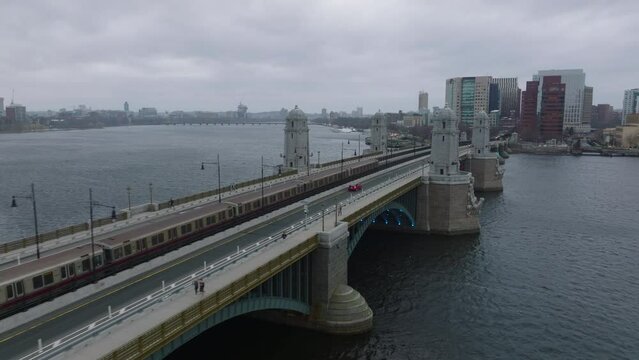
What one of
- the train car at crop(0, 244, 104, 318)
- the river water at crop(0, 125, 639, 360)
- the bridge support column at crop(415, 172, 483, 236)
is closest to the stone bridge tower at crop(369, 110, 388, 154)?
the river water at crop(0, 125, 639, 360)

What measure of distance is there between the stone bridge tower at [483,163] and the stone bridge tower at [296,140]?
5859 cm

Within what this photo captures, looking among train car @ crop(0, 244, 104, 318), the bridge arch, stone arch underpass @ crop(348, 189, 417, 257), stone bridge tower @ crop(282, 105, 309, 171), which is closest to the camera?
train car @ crop(0, 244, 104, 318)

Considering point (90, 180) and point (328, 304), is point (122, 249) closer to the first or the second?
point (328, 304)

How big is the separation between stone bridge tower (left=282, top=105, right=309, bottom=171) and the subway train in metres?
28.1

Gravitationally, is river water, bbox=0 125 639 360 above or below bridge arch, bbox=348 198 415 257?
below

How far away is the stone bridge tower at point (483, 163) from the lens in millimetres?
128750

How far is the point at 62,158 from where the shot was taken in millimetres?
182625

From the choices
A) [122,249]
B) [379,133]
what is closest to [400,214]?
[122,249]

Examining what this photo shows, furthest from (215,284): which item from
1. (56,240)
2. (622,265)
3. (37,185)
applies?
(37,185)

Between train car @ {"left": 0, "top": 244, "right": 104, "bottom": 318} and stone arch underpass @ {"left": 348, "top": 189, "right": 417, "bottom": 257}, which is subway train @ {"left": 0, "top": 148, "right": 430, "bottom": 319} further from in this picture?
stone arch underpass @ {"left": 348, "top": 189, "right": 417, "bottom": 257}

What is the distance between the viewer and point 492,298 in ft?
176

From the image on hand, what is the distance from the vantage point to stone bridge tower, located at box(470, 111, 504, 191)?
129 m

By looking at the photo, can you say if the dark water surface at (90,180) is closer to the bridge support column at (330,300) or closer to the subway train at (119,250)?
the subway train at (119,250)

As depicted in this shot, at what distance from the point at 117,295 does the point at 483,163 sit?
11641 centimetres
